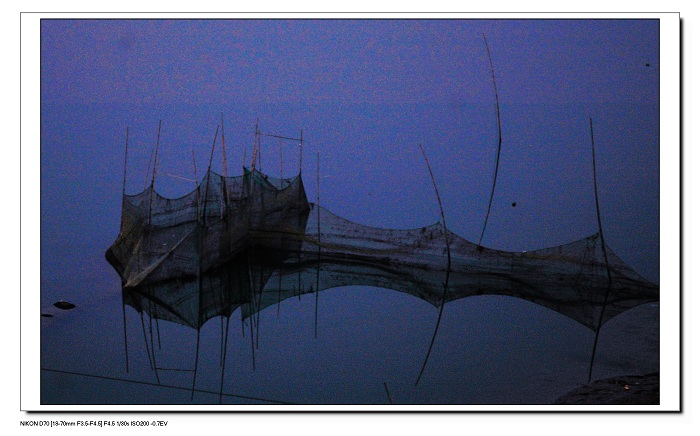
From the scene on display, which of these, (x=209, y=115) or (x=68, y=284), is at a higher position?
(x=209, y=115)

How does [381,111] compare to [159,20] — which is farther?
[381,111]

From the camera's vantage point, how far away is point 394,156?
12.0 ft

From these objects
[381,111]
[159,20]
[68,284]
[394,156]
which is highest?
[159,20]

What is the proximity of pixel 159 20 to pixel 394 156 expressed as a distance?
1392 millimetres
